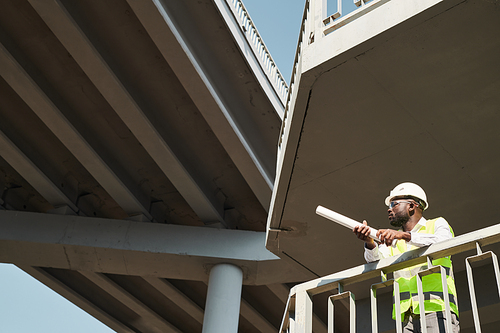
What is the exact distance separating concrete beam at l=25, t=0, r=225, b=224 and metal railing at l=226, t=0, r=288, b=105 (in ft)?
8.15

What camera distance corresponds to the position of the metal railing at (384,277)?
12.8ft

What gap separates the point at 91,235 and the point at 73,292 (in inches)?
156

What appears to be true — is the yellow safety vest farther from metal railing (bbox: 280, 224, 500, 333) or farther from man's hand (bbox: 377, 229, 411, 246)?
man's hand (bbox: 377, 229, 411, 246)

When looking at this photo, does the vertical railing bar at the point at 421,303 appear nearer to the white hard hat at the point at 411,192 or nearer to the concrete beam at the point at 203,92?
the white hard hat at the point at 411,192

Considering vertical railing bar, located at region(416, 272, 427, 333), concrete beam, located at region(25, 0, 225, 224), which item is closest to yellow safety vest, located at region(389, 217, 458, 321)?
vertical railing bar, located at region(416, 272, 427, 333)

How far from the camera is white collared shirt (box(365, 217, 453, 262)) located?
447cm

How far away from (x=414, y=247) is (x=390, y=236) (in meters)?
0.41

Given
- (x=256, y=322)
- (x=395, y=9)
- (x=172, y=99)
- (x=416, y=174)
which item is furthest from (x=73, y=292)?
(x=395, y=9)

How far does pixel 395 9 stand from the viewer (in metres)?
5.74

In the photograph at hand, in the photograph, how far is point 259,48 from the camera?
472 inches

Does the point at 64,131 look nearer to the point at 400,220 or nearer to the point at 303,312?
the point at 303,312

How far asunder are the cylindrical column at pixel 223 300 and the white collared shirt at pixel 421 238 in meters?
7.43

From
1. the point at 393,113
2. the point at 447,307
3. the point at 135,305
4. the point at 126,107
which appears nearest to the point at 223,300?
the point at 126,107

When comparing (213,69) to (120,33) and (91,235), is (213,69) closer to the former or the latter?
(120,33)
